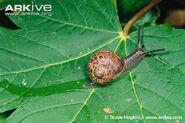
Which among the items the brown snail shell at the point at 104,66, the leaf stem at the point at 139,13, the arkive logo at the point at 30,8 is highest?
the arkive logo at the point at 30,8

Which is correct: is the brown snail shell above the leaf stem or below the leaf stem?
below

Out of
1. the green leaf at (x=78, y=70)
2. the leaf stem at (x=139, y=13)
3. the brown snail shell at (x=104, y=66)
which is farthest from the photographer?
the leaf stem at (x=139, y=13)

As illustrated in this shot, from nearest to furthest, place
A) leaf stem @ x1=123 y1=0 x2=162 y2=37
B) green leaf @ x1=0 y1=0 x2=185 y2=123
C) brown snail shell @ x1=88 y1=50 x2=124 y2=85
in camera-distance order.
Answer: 1. green leaf @ x1=0 y1=0 x2=185 y2=123
2. brown snail shell @ x1=88 y1=50 x2=124 y2=85
3. leaf stem @ x1=123 y1=0 x2=162 y2=37

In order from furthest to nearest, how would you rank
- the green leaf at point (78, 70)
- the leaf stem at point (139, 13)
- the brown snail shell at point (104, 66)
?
the leaf stem at point (139, 13)
the brown snail shell at point (104, 66)
the green leaf at point (78, 70)

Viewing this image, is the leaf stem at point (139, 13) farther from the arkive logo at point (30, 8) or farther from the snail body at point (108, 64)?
the arkive logo at point (30, 8)

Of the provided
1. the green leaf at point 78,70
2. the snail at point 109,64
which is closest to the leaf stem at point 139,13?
the green leaf at point 78,70

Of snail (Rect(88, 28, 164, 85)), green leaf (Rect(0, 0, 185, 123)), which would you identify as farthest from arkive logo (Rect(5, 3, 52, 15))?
snail (Rect(88, 28, 164, 85))

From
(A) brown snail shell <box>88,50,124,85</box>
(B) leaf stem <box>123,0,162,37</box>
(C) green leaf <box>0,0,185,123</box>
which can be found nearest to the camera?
(C) green leaf <box>0,0,185,123</box>

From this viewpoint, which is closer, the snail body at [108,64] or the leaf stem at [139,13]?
the snail body at [108,64]

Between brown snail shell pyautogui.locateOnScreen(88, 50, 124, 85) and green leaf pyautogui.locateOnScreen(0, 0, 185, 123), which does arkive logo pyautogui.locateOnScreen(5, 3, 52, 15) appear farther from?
brown snail shell pyautogui.locateOnScreen(88, 50, 124, 85)
